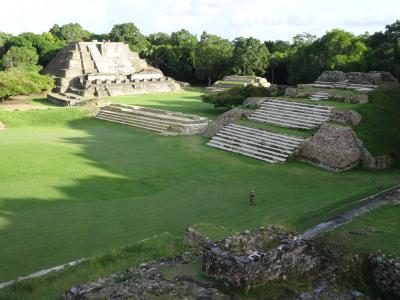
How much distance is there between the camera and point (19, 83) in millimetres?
40250

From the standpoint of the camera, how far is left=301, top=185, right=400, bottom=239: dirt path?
950 cm

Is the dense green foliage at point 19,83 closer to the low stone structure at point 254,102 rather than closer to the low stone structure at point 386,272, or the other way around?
the low stone structure at point 254,102

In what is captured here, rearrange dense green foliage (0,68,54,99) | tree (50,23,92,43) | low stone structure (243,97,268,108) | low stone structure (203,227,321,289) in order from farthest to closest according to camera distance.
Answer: tree (50,23,92,43)
dense green foliage (0,68,54,99)
low stone structure (243,97,268,108)
low stone structure (203,227,321,289)

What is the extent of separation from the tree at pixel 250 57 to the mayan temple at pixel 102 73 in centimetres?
818

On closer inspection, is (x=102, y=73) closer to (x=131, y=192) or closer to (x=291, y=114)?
(x=291, y=114)

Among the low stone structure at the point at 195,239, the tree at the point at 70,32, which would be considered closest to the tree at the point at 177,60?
the tree at the point at 70,32

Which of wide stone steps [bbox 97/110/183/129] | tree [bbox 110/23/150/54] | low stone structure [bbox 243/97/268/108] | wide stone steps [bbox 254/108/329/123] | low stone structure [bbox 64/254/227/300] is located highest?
tree [bbox 110/23/150/54]

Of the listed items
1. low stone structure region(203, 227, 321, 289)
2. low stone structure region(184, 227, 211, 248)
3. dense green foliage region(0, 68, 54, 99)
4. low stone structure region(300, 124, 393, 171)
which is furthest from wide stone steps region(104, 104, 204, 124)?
low stone structure region(203, 227, 321, 289)

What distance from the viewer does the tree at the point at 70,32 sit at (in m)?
92.6

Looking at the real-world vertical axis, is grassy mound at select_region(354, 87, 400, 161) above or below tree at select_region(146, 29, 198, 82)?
below

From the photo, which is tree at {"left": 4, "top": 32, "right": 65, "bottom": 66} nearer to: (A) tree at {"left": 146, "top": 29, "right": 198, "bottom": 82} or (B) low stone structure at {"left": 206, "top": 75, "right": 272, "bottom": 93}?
(A) tree at {"left": 146, "top": 29, "right": 198, "bottom": 82}

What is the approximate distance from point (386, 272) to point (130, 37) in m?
76.9

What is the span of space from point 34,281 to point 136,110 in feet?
84.3

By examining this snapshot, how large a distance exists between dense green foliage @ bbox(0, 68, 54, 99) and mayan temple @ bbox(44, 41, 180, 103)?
292 cm
